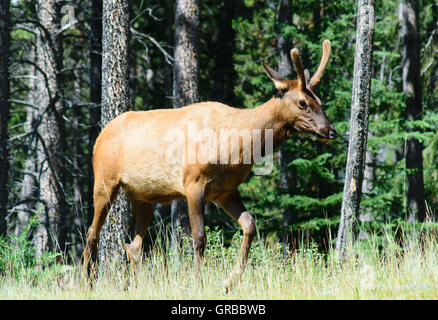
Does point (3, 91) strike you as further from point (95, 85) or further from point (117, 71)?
point (95, 85)

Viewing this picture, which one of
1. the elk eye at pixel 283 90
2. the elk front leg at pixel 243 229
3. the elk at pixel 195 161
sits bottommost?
the elk front leg at pixel 243 229

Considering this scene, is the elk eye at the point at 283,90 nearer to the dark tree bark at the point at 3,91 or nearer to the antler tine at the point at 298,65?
the antler tine at the point at 298,65

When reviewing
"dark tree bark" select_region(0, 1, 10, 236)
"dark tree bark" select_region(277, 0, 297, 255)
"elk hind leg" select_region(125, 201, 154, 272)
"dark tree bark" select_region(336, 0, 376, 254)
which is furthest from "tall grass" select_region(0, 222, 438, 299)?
"dark tree bark" select_region(277, 0, 297, 255)

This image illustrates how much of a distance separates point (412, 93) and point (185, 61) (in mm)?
7889

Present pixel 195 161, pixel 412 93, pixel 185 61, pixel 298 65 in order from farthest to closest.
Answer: pixel 412 93, pixel 185 61, pixel 195 161, pixel 298 65

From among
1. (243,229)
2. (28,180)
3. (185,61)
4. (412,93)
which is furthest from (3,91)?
(412,93)

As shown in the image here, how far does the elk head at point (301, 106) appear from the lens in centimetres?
614

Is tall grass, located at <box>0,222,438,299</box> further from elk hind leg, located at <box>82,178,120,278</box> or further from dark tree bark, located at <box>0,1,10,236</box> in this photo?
dark tree bark, located at <box>0,1,10,236</box>

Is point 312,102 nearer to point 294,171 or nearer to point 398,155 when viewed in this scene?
point 294,171

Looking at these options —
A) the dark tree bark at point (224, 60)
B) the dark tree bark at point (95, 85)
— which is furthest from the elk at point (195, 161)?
the dark tree bark at point (224, 60)

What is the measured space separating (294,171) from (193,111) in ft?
22.8

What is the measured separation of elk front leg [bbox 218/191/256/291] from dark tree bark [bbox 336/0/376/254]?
1.57 meters

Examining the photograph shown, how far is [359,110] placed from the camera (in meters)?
7.50

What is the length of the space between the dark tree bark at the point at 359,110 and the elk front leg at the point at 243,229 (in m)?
1.57
